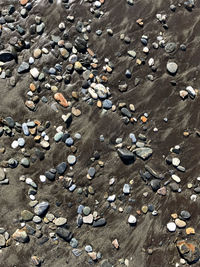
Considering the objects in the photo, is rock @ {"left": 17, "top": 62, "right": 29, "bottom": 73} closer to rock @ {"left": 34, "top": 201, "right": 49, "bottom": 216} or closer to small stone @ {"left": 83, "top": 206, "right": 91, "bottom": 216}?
rock @ {"left": 34, "top": 201, "right": 49, "bottom": 216}

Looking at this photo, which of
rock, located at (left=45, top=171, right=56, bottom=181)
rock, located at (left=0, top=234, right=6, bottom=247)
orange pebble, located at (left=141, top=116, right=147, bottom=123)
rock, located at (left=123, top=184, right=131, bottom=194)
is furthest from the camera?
orange pebble, located at (left=141, top=116, right=147, bottom=123)

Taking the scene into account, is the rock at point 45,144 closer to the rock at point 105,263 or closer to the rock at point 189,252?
the rock at point 105,263

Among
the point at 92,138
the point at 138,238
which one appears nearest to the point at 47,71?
the point at 92,138

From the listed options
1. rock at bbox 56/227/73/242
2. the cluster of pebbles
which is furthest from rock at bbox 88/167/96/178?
rock at bbox 56/227/73/242

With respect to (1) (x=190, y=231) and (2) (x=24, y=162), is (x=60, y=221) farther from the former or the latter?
(1) (x=190, y=231)

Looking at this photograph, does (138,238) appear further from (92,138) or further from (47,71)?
(47,71)

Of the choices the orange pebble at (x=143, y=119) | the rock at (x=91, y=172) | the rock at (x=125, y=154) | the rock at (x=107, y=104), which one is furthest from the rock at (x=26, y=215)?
the orange pebble at (x=143, y=119)

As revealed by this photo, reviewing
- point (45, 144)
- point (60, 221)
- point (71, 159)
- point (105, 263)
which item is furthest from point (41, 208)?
point (105, 263)
